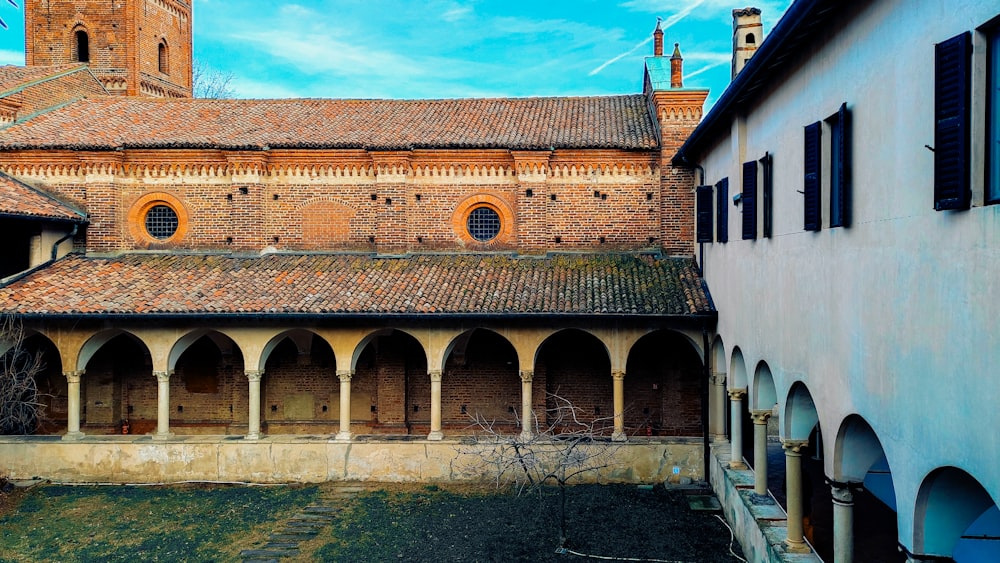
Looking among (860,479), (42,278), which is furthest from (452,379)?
(860,479)

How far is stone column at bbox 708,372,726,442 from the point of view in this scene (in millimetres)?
14828

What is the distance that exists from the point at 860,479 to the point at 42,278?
16350 millimetres

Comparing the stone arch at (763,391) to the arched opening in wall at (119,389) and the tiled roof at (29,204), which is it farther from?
the tiled roof at (29,204)

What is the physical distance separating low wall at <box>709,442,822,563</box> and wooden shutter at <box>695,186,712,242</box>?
424 centimetres

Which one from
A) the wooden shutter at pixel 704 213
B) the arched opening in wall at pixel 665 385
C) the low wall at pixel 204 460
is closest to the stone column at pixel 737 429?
the wooden shutter at pixel 704 213

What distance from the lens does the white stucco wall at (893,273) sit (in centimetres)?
475

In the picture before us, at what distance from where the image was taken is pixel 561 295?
15.5 m

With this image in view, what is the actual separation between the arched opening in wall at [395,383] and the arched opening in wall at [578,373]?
8.11 ft

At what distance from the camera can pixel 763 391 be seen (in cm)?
1089

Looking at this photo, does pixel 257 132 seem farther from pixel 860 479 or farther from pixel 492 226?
pixel 860 479

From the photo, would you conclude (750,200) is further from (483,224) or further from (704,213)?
(483,224)

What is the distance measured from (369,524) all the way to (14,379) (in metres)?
7.70

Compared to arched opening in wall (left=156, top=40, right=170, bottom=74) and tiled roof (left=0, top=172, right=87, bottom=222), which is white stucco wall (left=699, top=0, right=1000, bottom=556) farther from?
arched opening in wall (left=156, top=40, right=170, bottom=74)

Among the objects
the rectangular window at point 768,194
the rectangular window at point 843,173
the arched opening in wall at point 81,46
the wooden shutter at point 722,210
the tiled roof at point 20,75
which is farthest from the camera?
the arched opening in wall at point 81,46
